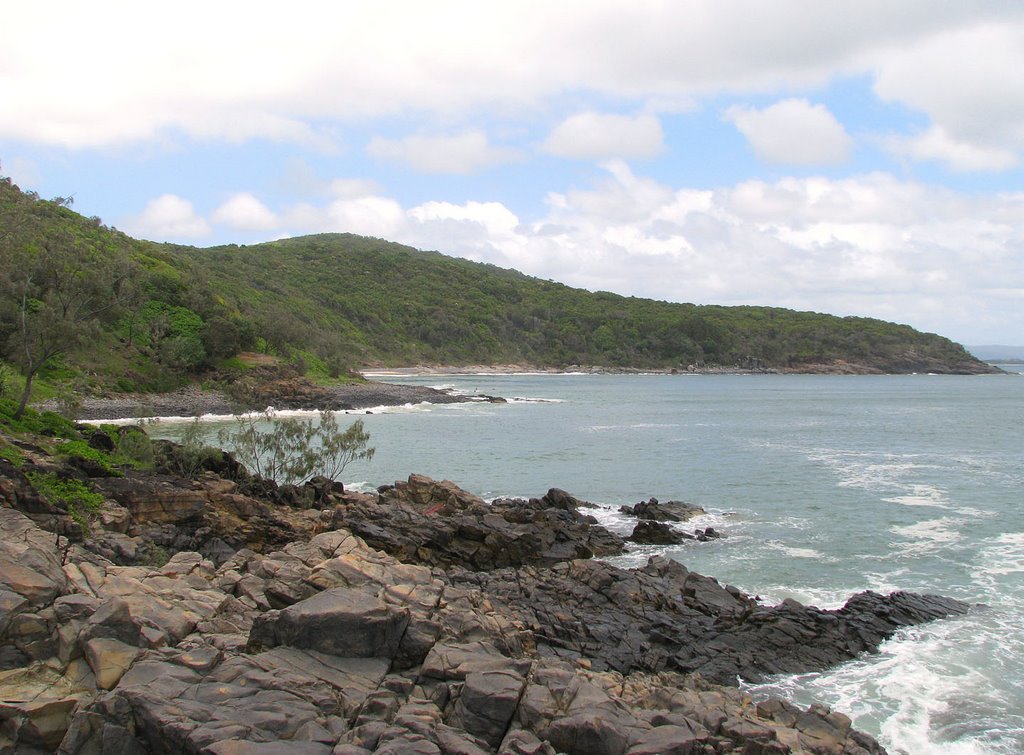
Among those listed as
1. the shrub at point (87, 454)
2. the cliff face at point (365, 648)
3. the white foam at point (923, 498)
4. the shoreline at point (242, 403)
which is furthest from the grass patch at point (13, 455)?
the white foam at point (923, 498)

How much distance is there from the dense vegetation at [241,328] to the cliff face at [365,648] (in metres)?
20.0

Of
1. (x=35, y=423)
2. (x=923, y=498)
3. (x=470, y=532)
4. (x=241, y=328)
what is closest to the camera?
(x=470, y=532)

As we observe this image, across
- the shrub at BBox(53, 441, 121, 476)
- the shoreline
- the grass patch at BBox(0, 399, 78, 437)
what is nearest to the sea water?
the shoreline

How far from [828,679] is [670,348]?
18158 cm

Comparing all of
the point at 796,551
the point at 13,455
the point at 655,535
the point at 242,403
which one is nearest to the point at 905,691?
the point at 796,551

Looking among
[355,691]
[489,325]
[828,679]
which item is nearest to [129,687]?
[355,691]

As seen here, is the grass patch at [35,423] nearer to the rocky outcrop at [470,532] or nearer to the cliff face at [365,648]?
the cliff face at [365,648]

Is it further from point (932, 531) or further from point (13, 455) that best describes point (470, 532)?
point (932, 531)

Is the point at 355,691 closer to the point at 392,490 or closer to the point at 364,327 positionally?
the point at 392,490

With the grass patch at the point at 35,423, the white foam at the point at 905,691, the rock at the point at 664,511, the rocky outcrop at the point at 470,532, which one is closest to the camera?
the white foam at the point at 905,691

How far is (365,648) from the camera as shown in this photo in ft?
37.3

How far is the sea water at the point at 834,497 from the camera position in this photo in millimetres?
16312

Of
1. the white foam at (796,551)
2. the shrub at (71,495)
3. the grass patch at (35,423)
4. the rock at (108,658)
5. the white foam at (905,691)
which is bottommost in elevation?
the white foam at (905,691)

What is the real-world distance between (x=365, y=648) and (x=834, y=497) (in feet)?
→ 100
